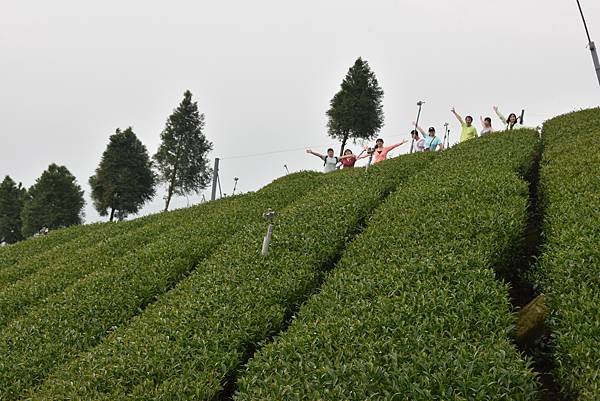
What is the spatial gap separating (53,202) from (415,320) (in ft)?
184

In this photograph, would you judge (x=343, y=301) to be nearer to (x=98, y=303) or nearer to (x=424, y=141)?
(x=98, y=303)

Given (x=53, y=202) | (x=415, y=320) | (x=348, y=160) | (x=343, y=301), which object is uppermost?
(x=53, y=202)

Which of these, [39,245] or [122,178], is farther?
[122,178]

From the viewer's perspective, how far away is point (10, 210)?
2429 inches

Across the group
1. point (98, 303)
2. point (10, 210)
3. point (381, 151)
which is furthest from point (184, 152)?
point (98, 303)

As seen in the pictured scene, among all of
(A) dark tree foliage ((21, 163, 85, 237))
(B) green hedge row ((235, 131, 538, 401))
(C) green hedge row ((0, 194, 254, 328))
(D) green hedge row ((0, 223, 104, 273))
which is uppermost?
(A) dark tree foliage ((21, 163, 85, 237))

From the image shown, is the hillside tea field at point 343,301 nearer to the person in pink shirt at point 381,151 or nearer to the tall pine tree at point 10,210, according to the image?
the person in pink shirt at point 381,151

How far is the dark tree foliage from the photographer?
53281 millimetres

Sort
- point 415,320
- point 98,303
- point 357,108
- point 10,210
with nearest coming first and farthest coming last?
point 415,320 → point 98,303 → point 357,108 → point 10,210

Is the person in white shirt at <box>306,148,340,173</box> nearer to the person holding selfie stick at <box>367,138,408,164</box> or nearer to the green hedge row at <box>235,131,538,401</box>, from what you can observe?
the person holding selfie stick at <box>367,138,408,164</box>

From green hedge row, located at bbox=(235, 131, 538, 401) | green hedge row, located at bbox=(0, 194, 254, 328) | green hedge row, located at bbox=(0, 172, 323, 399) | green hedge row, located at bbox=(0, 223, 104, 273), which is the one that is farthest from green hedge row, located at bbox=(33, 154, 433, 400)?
green hedge row, located at bbox=(0, 223, 104, 273)

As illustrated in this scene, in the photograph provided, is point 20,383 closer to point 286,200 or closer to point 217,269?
point 217,269

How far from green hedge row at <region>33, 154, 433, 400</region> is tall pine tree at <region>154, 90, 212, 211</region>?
1466 inches

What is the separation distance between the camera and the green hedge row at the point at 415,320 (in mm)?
5637
